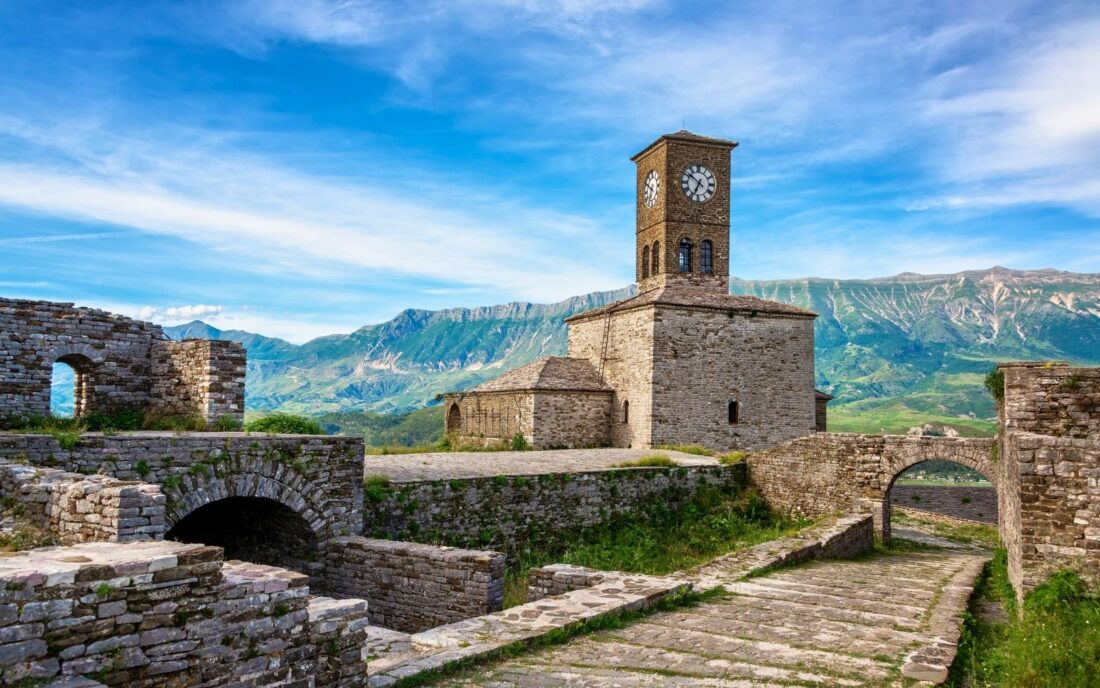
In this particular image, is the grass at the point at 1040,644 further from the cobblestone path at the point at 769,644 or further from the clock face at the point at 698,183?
the clock face at the point at 698,183

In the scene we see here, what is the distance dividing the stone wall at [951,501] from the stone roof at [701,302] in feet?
25.6

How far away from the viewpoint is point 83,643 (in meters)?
5.32

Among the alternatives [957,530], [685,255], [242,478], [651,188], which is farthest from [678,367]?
[242,478]

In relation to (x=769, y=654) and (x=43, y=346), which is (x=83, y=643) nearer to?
(x=769, y=654)

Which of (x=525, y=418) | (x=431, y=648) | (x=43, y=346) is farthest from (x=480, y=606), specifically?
(x=525, y=418)

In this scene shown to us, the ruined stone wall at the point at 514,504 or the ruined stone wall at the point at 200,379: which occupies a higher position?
the ruined stone wall at the point at 200,379

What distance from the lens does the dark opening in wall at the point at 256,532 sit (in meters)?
13.1

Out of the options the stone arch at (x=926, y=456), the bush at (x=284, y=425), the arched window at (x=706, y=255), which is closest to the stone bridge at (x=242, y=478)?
the bush at (x=284, y=425)

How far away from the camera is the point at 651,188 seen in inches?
1407

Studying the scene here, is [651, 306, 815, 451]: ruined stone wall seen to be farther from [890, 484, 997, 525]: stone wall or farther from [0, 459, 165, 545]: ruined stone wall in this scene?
[0, 459, 165, 545]: ruined stone wall

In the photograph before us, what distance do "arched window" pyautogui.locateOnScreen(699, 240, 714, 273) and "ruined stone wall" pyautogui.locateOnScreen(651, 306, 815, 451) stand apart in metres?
4.47

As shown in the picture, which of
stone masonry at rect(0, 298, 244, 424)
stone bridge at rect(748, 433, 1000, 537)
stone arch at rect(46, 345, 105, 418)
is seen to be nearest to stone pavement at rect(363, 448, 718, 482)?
stone bridge at rect(748, 433, 1000, 537)

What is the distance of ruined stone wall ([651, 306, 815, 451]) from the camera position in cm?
2973

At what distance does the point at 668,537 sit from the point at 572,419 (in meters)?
12.0
